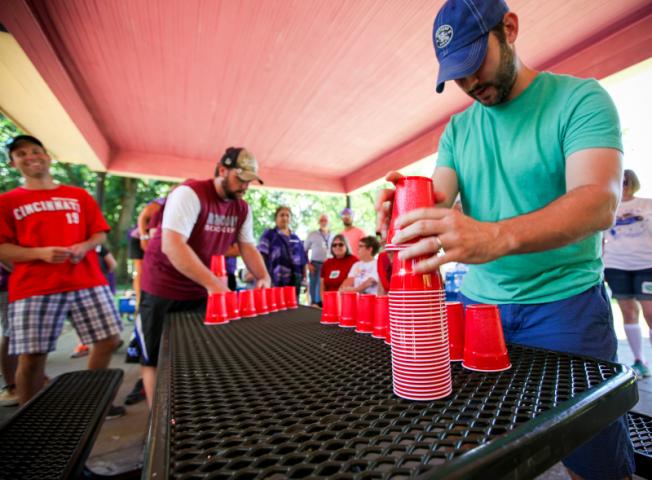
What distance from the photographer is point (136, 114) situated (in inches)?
183

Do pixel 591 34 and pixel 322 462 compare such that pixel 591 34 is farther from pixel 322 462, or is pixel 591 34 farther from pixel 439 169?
pixel 322 462

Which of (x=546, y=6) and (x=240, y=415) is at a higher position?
(x=546, y=6)

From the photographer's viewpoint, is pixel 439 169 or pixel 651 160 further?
pixel 651 160

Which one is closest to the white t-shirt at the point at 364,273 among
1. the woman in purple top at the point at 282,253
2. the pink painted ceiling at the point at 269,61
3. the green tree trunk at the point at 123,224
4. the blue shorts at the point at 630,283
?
the woman in purple top at the point at 282,253

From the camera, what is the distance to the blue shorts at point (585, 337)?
0.94 metres

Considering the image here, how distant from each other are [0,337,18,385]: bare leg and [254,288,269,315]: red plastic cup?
8.64 ft

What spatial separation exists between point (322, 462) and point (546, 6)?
12.9 ft

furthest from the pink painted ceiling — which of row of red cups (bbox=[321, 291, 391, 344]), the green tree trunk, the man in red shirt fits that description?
the green tree trunk

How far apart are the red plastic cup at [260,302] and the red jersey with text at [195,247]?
1.92 ft

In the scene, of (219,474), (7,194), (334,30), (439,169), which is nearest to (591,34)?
(334,30)

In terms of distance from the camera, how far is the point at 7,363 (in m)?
2.99

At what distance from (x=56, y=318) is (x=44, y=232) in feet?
2.12

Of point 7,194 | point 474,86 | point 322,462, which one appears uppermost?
point 7,194

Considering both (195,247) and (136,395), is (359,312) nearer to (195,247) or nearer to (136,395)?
(195,247)
